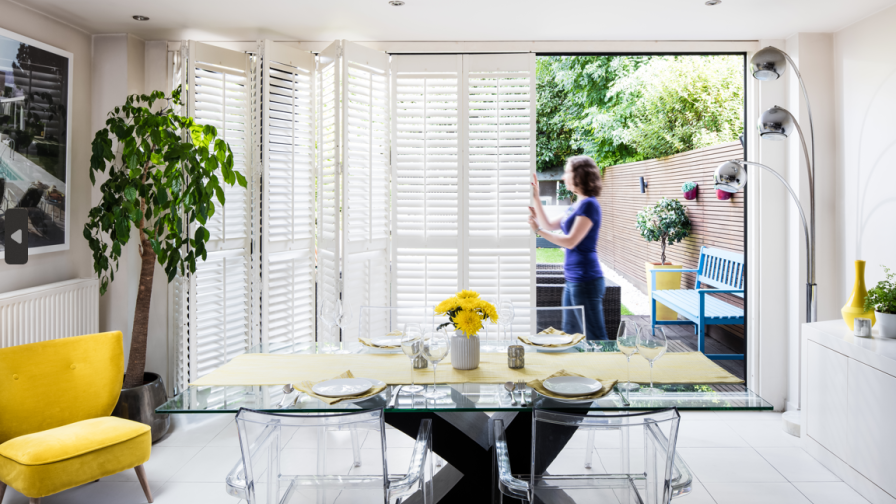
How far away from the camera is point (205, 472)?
2.90 meters

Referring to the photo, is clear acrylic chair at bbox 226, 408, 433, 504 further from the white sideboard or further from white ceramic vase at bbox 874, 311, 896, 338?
white ceramic vase at bbox 874, 311, 896, 338

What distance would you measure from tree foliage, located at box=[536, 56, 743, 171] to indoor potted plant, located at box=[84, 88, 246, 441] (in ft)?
22.6

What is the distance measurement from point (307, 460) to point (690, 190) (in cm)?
610

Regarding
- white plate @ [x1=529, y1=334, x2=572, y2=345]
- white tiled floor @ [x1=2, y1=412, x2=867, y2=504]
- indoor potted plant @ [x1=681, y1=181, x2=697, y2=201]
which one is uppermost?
indoor potted plant @ [x1=681, y1=181, x2=697, y2=201]

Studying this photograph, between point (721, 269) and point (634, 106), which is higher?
point (634, 106)

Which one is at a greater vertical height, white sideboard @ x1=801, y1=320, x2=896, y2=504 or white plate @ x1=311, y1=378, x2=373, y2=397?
white plate @ x1=311, y1=378, x2=373, y2=397

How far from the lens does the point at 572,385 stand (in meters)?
1.98

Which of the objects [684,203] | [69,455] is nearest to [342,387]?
[69,455]

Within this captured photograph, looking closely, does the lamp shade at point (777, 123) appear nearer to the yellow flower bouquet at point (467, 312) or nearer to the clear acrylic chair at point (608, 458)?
the yellow flower bouquet at point (467, 312)

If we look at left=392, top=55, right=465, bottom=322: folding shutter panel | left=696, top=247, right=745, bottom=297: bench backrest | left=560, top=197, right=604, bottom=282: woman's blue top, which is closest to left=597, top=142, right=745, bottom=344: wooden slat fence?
left=696, top=247, right=745, bottom=297: bench backrest

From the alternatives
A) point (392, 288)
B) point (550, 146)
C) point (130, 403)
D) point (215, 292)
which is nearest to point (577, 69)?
point (550, 146)

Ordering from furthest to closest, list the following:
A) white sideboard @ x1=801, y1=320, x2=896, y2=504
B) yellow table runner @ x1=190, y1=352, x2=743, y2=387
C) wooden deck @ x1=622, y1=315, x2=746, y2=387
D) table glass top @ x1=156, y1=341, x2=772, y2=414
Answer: wooden deck @ x1=622, y1=315, x2=746, y2=387
white sideboard @ x1=801, y1=320, x2=896, y2=504
yellow table runner @ x1=190, y1=352, x2=743, y2=387
table glass top @ x1=156, y1=341, x2=772, y2=414

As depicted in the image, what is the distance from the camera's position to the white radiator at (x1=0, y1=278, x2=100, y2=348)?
9.30 ft

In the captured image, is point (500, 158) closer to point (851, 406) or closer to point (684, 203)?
point (851, 406)
